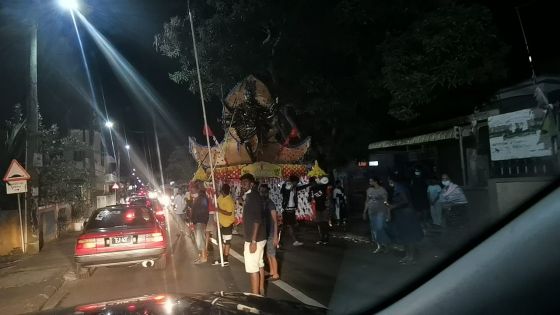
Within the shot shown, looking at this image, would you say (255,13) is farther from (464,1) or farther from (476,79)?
(476,79)

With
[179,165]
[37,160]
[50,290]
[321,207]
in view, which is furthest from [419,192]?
[179,165]

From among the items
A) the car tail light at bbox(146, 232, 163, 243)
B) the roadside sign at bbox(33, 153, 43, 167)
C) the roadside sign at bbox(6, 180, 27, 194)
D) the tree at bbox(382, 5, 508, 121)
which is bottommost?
the car tail light at bbox(146, 232, 163, 243)

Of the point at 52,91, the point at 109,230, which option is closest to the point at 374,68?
the point at 109,230

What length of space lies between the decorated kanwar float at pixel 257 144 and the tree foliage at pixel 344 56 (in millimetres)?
707

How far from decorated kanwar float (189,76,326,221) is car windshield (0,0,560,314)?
86mm

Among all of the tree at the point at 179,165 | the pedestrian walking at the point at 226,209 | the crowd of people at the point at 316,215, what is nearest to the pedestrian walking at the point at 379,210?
the crowd of people at the point at 316,215

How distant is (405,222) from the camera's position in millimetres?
9750

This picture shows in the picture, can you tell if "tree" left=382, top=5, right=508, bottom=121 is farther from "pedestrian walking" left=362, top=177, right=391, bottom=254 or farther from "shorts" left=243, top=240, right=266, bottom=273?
"shorts" left=243, top=240, right=266, bottom=273

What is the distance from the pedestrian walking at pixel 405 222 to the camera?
31.5 ft

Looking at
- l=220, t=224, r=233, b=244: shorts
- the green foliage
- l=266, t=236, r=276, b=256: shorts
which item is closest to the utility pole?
the green foliage

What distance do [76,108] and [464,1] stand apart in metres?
33.2

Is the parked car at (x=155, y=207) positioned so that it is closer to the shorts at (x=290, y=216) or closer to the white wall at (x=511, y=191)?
the shorts at (x=290, y=216)

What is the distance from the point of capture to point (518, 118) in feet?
31.0

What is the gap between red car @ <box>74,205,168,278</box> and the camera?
10016mm
